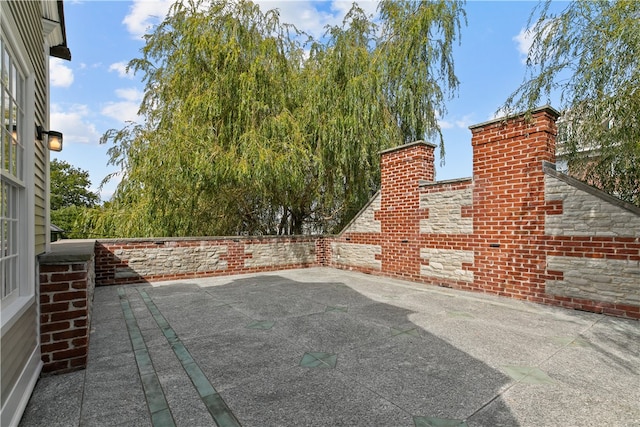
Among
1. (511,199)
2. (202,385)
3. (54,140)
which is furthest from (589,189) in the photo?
(54,140)

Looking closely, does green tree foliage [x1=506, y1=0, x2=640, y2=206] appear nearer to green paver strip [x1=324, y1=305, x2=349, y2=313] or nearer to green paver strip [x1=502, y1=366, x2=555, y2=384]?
green paver strip [x1=502, y1=366, x2=555, y2=384]

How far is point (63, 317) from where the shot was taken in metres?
2.68

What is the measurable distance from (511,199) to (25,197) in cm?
604

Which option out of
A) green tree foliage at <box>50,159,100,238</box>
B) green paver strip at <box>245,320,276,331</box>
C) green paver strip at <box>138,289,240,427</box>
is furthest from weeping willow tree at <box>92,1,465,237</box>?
green tree foliage at <box>50,159,100,238</box>

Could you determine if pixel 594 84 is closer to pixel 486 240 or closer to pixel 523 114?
pixel 523 114

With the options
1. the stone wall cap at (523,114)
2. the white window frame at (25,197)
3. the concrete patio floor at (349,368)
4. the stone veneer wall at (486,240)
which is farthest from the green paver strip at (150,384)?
the stone wall cap at (523,114)

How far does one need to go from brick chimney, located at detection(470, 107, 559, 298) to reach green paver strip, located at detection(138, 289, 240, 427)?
15.7ft

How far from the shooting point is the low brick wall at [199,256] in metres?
6.36

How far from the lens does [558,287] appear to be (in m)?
4.58

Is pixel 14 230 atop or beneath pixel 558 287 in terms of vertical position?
atop

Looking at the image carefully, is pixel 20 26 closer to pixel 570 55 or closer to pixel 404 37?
pixel 570 55

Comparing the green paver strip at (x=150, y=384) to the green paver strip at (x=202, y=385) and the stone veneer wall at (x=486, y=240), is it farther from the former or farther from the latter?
the stone veneer wall at (x=486, y=240)

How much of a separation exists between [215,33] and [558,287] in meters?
8.47

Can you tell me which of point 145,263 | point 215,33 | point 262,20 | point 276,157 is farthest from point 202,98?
point 145,263
